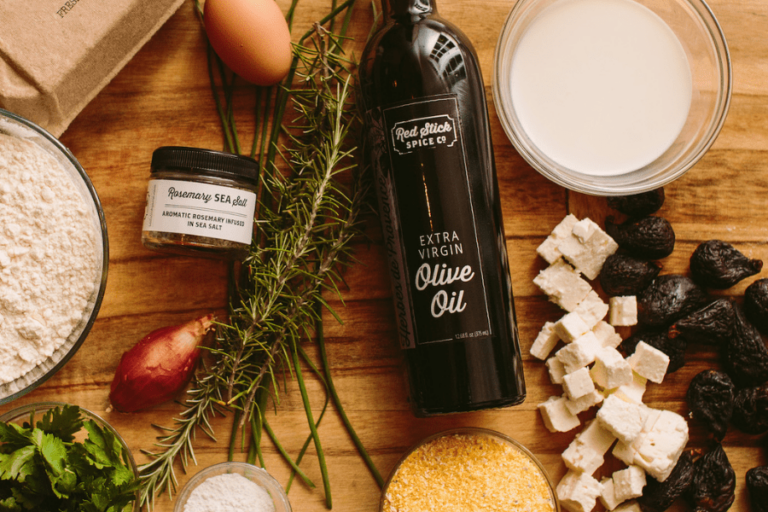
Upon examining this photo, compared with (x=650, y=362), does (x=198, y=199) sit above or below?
above

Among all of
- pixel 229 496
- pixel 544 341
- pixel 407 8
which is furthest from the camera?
pixel 544 341

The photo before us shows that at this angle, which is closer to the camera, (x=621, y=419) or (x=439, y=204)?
(x=439, y=204)

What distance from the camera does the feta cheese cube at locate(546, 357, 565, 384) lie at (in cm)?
104

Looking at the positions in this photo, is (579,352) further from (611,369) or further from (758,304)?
(758,304)

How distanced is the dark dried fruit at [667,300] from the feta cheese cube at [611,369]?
10 cm

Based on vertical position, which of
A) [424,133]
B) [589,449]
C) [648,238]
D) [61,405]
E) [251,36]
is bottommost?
[589,449]

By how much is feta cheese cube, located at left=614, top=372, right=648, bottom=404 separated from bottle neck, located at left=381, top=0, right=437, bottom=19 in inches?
31.2

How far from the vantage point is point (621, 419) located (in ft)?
3.27

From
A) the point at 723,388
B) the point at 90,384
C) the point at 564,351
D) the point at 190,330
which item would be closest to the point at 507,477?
the point at 564,351

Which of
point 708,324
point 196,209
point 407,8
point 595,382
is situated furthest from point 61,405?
point 708,324

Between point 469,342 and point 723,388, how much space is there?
0.57 metres

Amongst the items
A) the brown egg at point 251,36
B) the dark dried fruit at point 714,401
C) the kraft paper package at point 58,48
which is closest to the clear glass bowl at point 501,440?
the dark dried fruit at point 714,401

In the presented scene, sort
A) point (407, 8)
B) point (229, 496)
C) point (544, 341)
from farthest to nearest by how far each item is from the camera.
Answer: point (544, 341), point (229, 496), point (407, 8)

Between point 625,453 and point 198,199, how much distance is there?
924 mm
